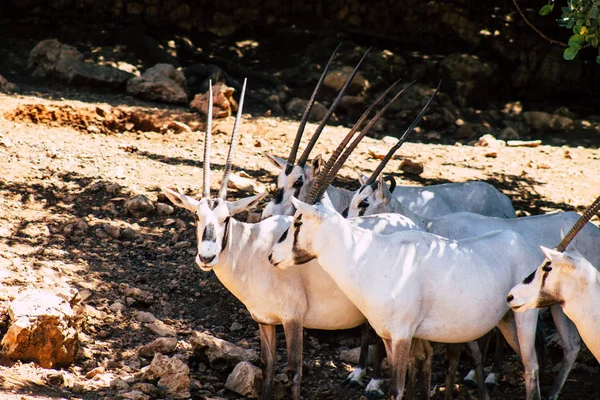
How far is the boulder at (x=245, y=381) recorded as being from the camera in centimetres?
716

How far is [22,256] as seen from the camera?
8.59 metres

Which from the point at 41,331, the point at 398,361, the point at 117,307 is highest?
the point at 398,361

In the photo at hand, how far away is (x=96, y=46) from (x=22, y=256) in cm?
899

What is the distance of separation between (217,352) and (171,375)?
58cm

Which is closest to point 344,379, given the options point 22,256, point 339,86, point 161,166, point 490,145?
point 22,256

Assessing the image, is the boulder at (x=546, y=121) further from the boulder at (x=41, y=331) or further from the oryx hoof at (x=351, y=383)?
the boulder at (x=41, y=331)

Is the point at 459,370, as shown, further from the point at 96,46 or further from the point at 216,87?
the point at 96,46

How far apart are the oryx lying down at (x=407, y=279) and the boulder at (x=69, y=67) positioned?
31.1ft

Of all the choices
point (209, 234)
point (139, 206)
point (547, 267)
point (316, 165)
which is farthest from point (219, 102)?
point (547, 267)

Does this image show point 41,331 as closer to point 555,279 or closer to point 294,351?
point 294,351

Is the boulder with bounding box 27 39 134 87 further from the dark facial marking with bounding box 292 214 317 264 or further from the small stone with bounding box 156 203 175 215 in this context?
the dark facial marking with bounding box 292 214 317 264

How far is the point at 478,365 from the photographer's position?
7.25 metres

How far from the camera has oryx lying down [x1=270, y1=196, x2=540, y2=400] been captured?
641 cm

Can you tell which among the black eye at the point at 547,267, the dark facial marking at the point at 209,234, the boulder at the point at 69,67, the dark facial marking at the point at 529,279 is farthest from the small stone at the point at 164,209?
the boulder at the point at 69,67
